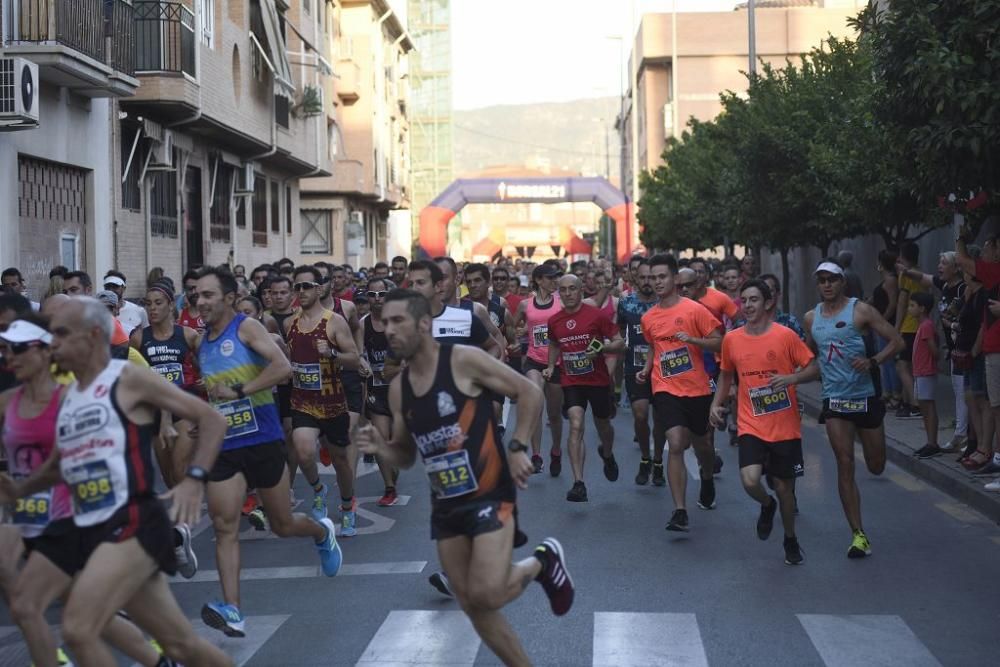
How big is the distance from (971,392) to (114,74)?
490 inches

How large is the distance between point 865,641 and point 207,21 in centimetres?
2169

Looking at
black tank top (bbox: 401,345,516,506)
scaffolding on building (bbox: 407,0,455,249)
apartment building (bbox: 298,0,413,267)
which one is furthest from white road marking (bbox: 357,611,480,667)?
scaffolding on building (bbox: 407,0,455,249)

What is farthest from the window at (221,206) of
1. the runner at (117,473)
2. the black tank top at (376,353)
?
the runner at (117,473)

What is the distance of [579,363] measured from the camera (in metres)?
12.3

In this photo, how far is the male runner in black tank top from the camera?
6.07 m

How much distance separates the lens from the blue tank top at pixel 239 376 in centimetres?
807

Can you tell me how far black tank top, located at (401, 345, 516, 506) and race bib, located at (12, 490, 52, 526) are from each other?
5.06ft

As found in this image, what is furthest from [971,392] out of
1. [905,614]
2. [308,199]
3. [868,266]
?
[308,199]

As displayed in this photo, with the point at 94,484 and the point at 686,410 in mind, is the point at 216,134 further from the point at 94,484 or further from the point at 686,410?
the point at 94,484

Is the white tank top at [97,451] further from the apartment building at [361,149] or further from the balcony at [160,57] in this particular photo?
the apartment building at [361,149]

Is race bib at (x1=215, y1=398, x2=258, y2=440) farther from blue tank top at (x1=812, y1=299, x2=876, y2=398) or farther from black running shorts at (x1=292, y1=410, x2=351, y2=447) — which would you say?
blue tank top at (x1=812, y1=299, x2=876, y2=398)

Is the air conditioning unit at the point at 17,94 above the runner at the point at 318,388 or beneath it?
above

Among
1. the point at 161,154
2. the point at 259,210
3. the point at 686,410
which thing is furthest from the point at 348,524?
the point at 259,210

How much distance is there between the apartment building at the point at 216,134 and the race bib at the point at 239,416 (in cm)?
1500
